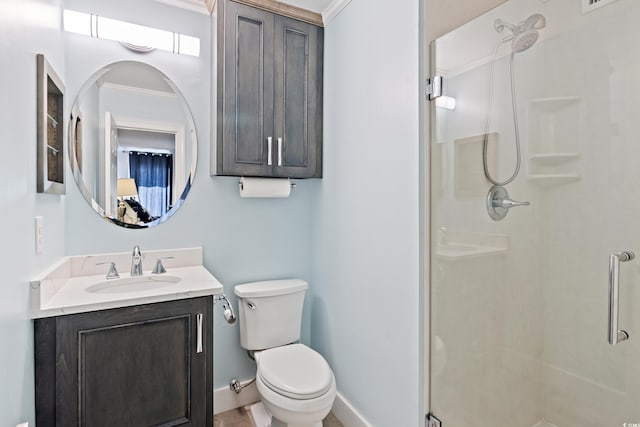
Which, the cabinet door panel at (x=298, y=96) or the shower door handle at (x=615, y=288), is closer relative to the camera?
the shower door handle at (x=615, y=288)

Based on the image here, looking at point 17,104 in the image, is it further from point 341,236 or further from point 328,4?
point 328,4

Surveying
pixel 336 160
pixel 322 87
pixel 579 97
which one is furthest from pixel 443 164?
pixel 322 87

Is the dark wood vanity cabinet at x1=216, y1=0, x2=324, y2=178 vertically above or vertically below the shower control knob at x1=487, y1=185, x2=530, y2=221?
above

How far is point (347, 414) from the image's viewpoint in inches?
73.5

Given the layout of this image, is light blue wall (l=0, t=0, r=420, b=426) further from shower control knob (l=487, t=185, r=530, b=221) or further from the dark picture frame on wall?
shower control knob (l=487, t=185, r=530, b=221)

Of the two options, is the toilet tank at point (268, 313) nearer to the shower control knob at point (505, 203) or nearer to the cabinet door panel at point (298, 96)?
the cabinet door panel at point (298, 96)

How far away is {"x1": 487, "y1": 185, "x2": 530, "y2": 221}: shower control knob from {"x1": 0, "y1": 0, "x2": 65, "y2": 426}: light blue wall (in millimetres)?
1674

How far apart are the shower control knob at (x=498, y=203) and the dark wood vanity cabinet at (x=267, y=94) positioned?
1.04m

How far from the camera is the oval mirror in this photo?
1.74 meters

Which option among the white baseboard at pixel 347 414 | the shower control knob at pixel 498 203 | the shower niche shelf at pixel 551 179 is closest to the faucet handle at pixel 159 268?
the white baseboard at pixel 347 414

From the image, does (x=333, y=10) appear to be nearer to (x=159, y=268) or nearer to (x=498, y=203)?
(x=498, y=203)

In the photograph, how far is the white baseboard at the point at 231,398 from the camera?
2031mm

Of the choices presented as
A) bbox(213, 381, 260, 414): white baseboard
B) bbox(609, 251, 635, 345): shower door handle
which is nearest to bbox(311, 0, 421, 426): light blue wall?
bbox(213, 381, 260, 414): white baseboard

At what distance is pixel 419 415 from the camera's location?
1.42 meters
